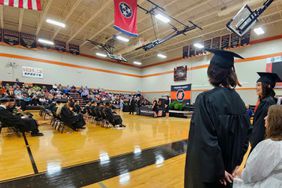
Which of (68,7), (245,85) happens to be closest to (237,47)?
(245,85)

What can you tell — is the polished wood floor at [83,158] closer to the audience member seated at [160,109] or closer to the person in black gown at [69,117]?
the person in black gown at [69,117]

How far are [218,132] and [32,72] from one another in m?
16.0

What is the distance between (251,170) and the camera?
974 millimetres

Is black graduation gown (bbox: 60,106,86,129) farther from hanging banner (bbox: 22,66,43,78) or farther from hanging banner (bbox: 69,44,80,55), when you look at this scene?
hanging banner (bbox: 69,44,80,55)

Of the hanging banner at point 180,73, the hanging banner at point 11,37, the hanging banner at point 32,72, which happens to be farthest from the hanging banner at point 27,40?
the hanging banner at point 180,73

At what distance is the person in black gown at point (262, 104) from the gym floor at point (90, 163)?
4.14 feet

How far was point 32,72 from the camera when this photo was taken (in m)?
13.5

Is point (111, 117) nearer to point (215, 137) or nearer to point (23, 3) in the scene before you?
point (23, 3)

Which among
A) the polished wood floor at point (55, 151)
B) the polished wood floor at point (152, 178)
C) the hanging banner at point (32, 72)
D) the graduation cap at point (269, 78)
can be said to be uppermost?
the hanging banner at point (32, 72)

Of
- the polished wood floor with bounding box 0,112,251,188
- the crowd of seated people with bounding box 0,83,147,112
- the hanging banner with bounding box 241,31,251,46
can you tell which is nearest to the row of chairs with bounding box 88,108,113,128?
the crowd of seated people with bounding box 0,83,147,112

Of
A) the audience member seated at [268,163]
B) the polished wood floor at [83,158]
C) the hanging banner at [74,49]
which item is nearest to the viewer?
the audience member seated at [268,163]

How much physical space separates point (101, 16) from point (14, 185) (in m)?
10.5

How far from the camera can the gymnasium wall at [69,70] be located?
41.7 feet

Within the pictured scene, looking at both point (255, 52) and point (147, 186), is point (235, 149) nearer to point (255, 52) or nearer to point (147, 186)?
point (147, 186)
